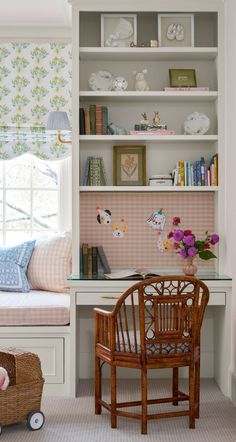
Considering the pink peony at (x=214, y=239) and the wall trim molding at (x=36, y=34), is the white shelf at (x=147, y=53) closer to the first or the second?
the wall trim molding at (x=36, y=34)

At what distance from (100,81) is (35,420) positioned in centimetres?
228

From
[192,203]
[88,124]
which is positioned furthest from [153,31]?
[192,203]

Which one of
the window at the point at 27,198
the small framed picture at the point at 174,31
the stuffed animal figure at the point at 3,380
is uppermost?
the small framed picture at the point at 174,31

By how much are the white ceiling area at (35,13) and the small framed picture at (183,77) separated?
869 millimetres

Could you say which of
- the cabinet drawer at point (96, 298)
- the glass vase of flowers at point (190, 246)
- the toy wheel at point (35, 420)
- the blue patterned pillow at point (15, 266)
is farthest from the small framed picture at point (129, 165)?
the toy wheel at point (35, 420)

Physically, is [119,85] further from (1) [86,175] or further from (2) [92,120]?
(1) [86,175]

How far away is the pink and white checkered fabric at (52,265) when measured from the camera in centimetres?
508

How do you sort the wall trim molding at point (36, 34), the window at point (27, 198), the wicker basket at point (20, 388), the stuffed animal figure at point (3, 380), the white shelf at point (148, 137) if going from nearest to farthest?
the stuffed animal figure at point (3, 380) < the wicker basket at point (20, 388) < the white shelf at point (148, 137) < the wall trim molding at point (36, 34) < the window at point (27, 198)

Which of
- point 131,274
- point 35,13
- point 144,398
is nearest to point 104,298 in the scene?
point 131,274

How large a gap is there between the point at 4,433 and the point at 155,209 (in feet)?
6.32

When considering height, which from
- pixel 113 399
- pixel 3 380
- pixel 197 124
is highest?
pixel 197 124

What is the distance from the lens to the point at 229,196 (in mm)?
4570

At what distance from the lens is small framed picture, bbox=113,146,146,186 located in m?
4.81

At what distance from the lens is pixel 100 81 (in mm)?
4793
